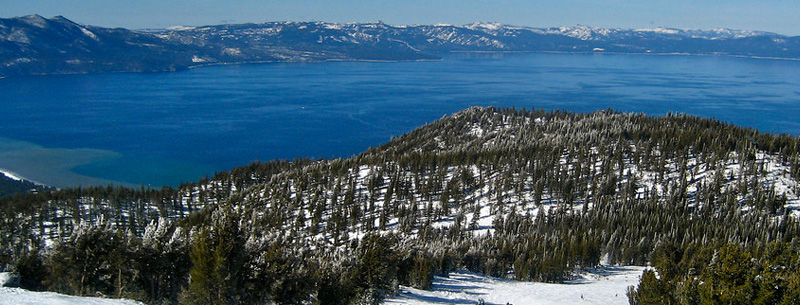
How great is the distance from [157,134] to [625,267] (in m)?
178

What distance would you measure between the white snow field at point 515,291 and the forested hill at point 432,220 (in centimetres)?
198

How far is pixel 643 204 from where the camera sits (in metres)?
79.2

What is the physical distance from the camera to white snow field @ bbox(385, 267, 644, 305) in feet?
139

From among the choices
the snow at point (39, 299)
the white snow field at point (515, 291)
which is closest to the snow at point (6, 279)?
the snow at point (39, 299)

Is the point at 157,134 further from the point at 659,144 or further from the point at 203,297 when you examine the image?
the point at 203,297

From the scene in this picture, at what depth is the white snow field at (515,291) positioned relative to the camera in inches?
1671

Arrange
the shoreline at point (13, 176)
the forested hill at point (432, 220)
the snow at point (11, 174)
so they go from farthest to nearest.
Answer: the snow at point (11, 174)
the shoreline at point (13, 176)
the forested hill at point (432, 220)

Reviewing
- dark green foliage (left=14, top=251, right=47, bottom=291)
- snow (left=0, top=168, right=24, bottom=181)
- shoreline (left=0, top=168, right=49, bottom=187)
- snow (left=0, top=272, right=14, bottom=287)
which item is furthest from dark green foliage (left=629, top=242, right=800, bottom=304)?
snow (left=0, top=168, right=24, bottom=181)

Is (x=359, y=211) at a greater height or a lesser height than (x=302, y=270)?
lesser

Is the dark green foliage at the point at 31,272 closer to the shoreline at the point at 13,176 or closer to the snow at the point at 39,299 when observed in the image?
the snow at the point at 39,299

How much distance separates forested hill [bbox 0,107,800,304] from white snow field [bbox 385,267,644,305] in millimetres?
1979

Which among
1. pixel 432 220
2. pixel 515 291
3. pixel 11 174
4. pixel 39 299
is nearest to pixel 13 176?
pixel 11 174

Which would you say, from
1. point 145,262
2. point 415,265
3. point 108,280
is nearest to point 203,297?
point 145,262

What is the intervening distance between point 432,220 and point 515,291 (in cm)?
3806
